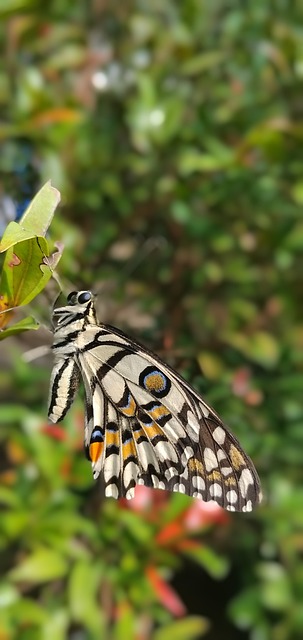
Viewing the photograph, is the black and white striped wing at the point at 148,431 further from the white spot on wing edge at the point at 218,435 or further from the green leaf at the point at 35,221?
the green leaf at the point at 35,221

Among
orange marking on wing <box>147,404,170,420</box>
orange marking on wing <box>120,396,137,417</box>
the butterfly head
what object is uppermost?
the butterfly head

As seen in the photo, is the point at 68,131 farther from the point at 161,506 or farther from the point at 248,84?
the point at 161,506

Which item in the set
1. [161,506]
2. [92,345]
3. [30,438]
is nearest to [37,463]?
[30,438]

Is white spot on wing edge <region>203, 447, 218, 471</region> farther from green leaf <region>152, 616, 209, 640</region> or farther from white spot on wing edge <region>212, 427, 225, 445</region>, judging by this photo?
green leaf <region>152, 616, 209, 640</region>

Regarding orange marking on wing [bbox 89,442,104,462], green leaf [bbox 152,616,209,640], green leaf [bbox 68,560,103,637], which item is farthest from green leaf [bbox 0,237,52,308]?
green leaf [bbox 152,616,209,640]

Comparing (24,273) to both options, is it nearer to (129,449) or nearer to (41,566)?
(129,449)

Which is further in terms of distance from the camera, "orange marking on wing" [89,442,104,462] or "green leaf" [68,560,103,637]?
"green leaf" [68,560,103,637]
